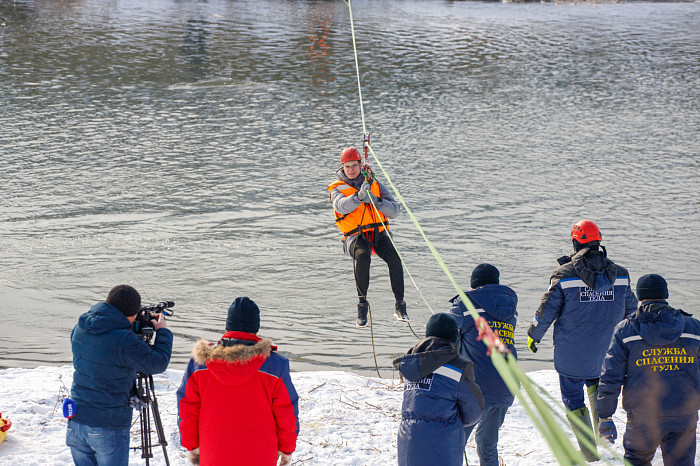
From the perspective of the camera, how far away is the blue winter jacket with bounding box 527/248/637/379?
5.02 meters

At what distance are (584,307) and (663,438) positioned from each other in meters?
1.03

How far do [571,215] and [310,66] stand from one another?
15992 millimetres

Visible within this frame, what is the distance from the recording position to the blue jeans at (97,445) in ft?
13.0

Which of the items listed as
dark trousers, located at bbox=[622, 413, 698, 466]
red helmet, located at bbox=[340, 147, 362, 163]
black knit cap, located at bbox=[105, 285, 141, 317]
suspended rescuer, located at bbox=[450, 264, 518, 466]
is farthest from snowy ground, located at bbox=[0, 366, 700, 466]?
red helmet, located at bbox=[340, 147, 362, 163]

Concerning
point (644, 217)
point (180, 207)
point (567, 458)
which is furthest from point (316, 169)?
point (567, 458)

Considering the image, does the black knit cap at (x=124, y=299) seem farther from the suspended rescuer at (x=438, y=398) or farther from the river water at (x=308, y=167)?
the river water at (x=308, y=167)

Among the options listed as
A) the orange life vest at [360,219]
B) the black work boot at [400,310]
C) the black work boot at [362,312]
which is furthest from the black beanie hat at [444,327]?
the black work boot at [362,312]

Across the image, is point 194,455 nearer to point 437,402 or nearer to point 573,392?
point 437,402

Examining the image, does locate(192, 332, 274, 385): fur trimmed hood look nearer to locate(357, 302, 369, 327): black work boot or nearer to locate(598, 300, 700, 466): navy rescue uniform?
locate(598, 300, 700, 466): navy rescue uniform

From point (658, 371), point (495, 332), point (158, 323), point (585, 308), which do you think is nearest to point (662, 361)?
point (658, 371)

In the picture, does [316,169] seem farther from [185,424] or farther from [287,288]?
[185,424]

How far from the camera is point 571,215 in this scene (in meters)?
13.2

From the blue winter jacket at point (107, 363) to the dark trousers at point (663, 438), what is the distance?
9.35 ft

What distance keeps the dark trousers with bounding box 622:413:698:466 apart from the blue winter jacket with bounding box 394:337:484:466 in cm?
124
